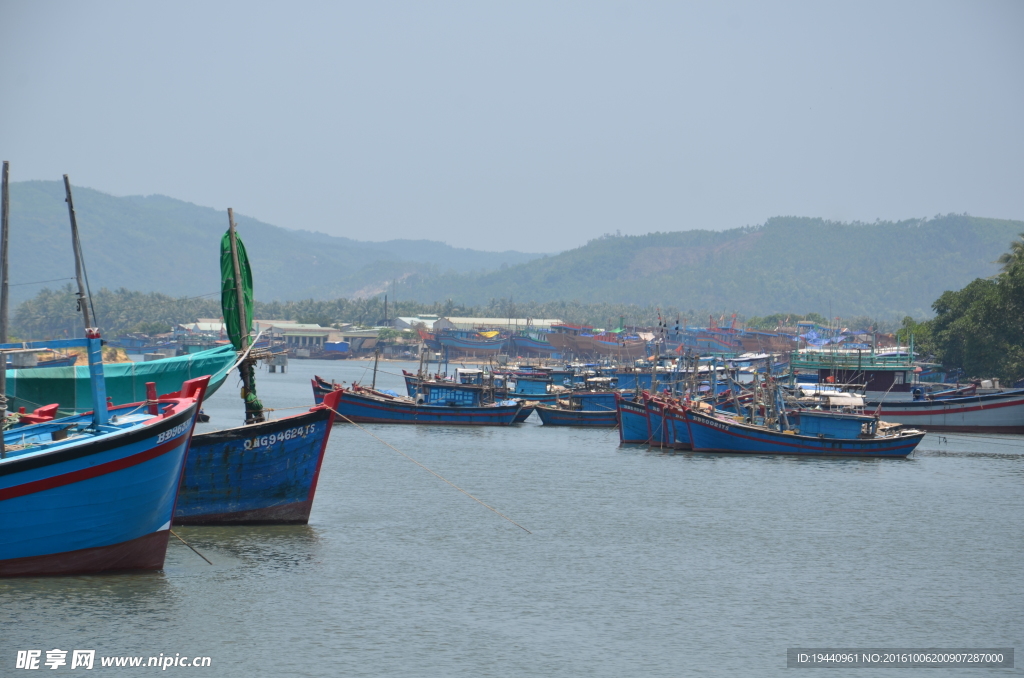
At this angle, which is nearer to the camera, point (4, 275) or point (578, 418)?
point (4, 275)

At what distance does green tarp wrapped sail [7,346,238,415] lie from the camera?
140 feet

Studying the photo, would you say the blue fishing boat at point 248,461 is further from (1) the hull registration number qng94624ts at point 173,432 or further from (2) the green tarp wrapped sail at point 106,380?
(2) the green tarp wrapped sail at point 106,380

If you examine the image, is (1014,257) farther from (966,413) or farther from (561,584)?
(561,584)

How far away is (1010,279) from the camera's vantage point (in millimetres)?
85625

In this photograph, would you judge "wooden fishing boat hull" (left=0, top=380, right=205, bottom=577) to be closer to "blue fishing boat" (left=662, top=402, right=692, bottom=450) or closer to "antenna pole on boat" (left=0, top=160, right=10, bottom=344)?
"antenna pole on boat" (left=0, top=160, right=10, bottom=344)

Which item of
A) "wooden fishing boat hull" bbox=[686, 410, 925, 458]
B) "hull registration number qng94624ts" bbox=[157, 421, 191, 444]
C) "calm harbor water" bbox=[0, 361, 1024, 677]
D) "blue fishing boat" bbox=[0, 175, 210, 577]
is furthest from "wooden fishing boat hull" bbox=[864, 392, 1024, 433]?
"blue fishing boat" bbox=[0, 175, 210, 577]

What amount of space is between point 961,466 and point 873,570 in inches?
1185

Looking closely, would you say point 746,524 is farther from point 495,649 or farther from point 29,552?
point 29,552

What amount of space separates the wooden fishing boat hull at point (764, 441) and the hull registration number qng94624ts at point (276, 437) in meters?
31.2

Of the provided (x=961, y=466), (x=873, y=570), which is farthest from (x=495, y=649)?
(x=961, y=466)

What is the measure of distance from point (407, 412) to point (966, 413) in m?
38.0

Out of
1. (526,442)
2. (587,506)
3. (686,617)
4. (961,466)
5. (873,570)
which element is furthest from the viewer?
(526,442)

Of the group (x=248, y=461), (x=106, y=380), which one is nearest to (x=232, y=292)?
(x=248, y=461)

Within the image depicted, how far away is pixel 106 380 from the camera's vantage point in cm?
4419
